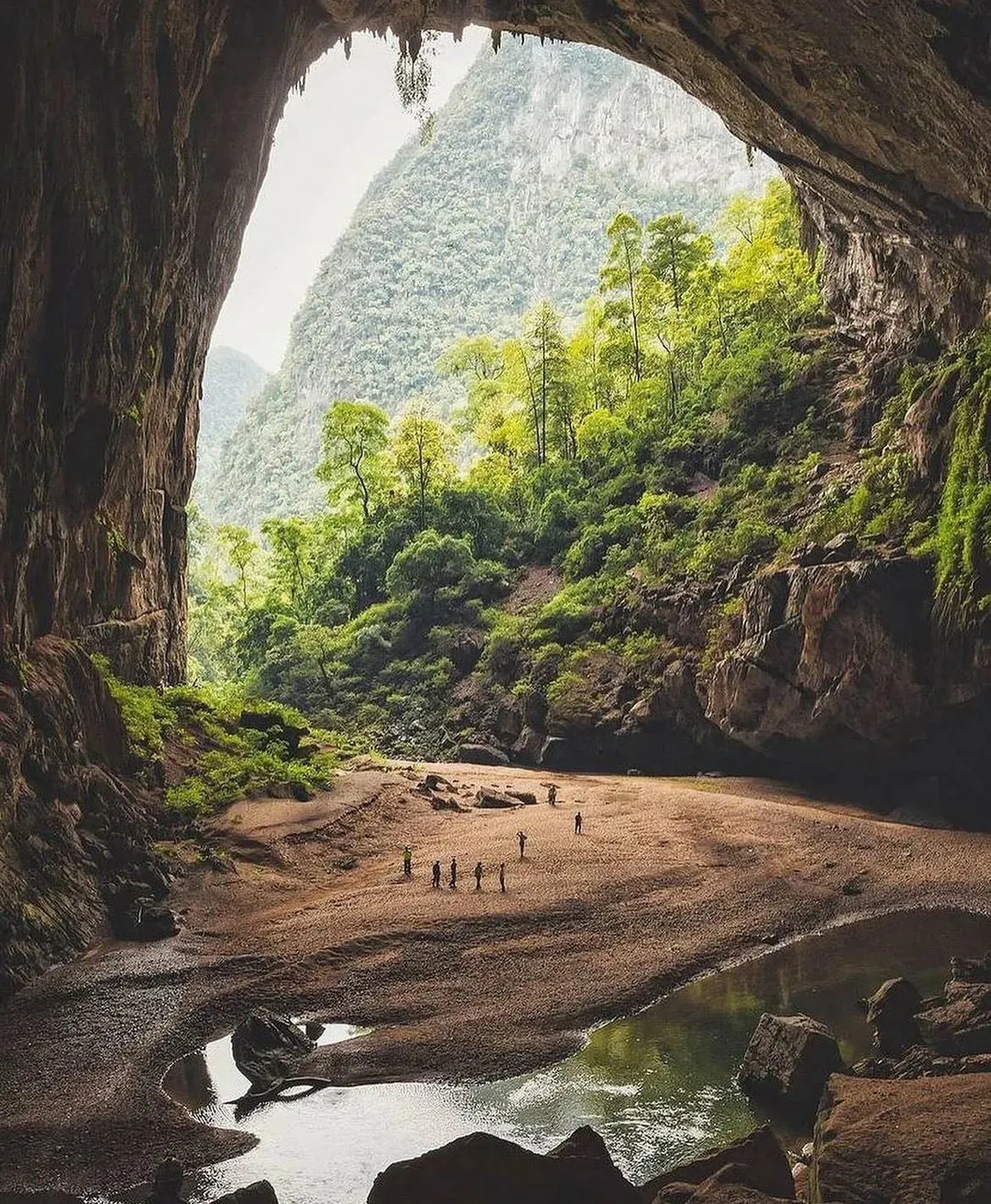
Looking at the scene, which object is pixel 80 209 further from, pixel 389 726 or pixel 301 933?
pixel 389 726

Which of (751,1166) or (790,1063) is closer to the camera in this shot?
(751,1166)

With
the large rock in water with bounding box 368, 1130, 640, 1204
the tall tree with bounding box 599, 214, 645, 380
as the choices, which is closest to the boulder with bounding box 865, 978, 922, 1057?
the large rock in water with bounding box 368, 1130, 640, 1204

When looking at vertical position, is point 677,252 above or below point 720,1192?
above

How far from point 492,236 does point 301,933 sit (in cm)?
14542

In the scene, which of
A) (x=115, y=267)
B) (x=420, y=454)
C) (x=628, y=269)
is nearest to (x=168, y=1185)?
(x=115, y=267)

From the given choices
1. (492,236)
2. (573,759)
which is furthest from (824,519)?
(492,236)

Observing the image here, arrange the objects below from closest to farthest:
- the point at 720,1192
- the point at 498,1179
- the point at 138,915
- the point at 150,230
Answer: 1. the point at 720,1192
2. the point at 498,1179
3. the point at 138,915
4. the point at 150,230

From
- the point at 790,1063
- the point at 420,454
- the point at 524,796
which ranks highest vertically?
the point at 420,454

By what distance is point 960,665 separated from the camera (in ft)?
73.2

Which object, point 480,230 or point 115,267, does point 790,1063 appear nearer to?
point 115,267

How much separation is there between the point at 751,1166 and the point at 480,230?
153 m

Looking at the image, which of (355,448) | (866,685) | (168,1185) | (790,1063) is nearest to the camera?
(168,1185)

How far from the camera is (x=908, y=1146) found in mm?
6492

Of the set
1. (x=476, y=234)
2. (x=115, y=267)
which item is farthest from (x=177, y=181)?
(x=476, y=234)
